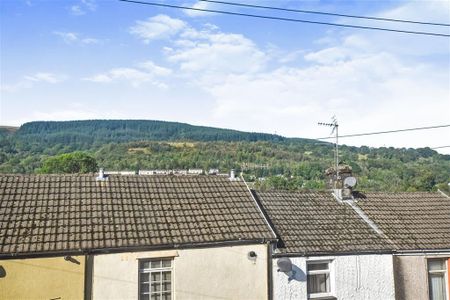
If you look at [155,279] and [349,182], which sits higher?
[349,182]

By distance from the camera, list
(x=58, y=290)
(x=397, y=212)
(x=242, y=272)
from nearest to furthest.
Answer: (x=58, y=290)
(x=242, y=272)
(x=397, y=212)

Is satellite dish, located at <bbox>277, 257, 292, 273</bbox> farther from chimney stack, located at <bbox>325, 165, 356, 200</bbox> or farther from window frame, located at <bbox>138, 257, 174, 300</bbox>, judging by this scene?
chimney stack, located at <bbox>325, 165, 356, 200</bbox>

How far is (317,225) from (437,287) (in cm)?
462

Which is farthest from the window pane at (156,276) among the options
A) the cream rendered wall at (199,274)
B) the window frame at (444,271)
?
the window frame at (444,271)

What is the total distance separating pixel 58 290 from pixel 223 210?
5.56 meters

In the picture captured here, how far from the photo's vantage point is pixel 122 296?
1132cm

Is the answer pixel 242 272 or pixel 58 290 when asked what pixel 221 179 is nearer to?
pixel 242 272

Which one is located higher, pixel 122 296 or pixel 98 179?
pixel 98 179

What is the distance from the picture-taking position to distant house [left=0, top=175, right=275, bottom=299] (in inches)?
423

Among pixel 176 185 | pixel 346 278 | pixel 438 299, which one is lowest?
pixel 438 299

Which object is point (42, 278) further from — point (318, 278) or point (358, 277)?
point (358, 277)

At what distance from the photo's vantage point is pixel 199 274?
1204cm

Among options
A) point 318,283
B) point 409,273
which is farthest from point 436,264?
point 318,283

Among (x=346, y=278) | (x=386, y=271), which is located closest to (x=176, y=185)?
(x=346, y=278)
